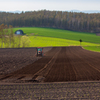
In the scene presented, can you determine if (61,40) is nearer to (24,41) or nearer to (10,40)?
(24,41)

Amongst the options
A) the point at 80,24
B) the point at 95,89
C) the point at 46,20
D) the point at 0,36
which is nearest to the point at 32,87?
the point at 95,89

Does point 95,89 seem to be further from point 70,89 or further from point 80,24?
point 80,24

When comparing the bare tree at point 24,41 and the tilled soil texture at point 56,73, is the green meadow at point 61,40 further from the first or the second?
the tilled soil texture at point 56,73

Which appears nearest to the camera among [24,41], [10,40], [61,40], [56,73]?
[56,73]

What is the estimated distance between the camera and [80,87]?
1148 centimetres

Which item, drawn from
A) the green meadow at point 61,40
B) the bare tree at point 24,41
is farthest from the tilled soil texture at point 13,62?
the bare tree at point 24,41

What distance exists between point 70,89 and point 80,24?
535ft

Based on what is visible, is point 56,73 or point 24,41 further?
point 24,41

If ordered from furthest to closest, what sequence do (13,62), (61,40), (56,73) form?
1. (61,40)
2. (13,62)
3. (56,73)

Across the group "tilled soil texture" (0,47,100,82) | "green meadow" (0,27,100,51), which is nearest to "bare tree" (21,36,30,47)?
"green meadow" (0,27,100,51)

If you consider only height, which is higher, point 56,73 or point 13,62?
point 56,73

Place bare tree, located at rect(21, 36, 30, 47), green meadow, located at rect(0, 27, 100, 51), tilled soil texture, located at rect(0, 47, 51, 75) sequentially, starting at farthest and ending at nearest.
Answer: green meadow, located at rect(0, 27, 100, 51), bare tree, located at rect(21, 36, 30, 47), tilled soil texture, located at rect(0, 47, 51, 75)

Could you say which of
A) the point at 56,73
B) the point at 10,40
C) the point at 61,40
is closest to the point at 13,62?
the point at 56,73

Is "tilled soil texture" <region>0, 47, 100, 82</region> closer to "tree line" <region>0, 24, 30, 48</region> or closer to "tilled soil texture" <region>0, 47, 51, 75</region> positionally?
"tilled soil texture" <region>0, 47, 51, 75</region>
